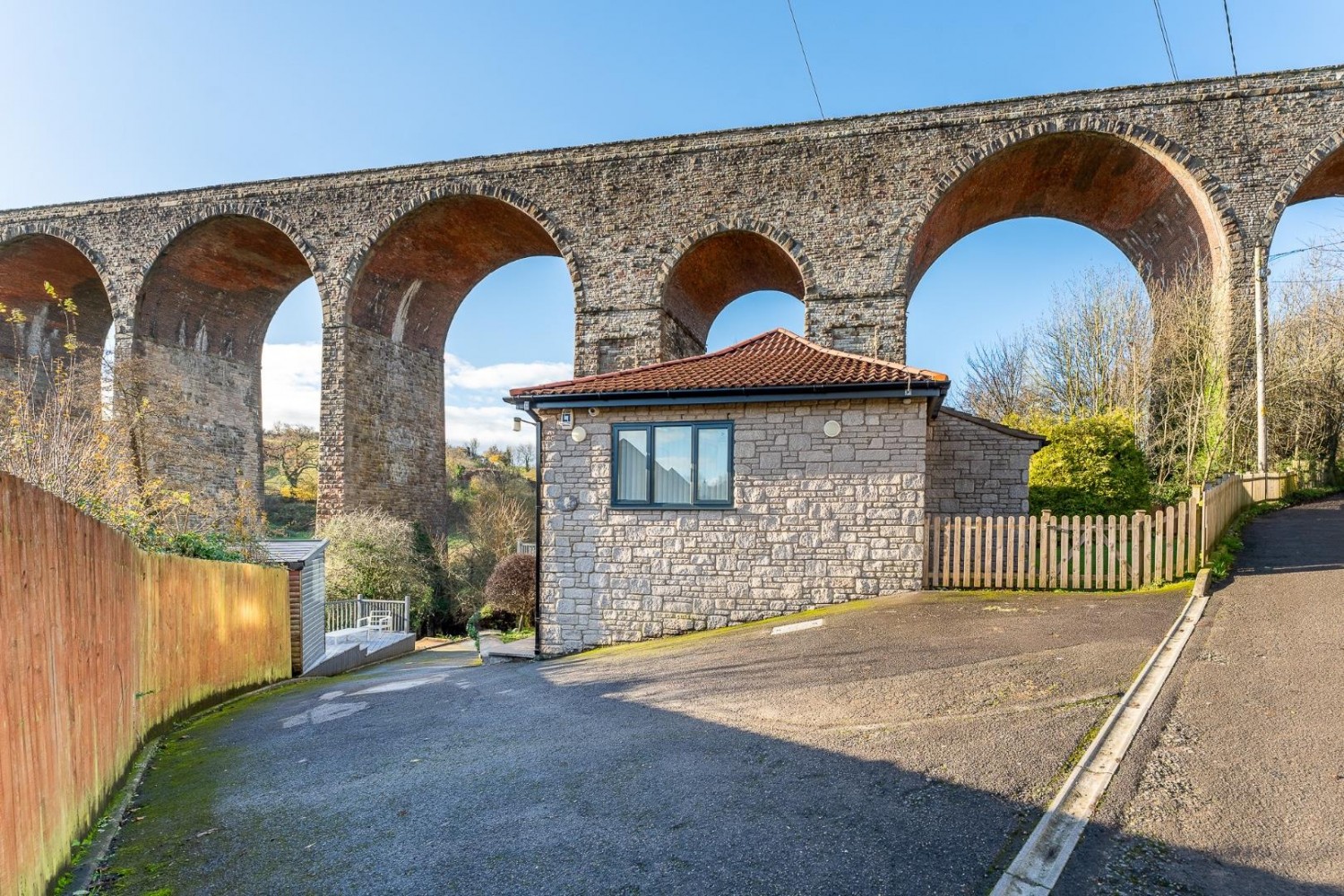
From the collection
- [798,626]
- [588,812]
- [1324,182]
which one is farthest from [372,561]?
[1324,182]

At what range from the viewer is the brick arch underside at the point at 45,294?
72.4 feet

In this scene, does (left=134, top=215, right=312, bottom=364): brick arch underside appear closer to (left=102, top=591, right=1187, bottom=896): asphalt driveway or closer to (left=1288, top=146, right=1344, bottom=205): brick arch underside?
(left=102, top=591, right=1187, bottom=896): asphalt driveway

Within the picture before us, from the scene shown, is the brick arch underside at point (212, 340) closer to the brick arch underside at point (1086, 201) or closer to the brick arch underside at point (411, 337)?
the brick arch underside at point (411, 337)

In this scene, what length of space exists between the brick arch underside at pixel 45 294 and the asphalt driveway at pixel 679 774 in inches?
878

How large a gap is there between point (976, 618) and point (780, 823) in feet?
16.0

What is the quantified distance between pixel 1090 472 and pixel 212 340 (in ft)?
79.8

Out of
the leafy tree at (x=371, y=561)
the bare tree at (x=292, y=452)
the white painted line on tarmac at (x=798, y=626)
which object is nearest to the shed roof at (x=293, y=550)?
the leafy tree at (x=371, y=561)

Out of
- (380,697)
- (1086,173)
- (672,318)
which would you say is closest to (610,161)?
(672,318)

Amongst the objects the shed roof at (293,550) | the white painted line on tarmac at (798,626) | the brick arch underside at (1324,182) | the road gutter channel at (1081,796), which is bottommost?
the white painted line on tarmac at (798,626)

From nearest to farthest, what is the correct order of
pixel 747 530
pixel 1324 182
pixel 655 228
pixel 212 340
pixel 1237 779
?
1. pixel 1237 779
2. pixel 747 530
3. pixel 1324 182
4. pixel 655 228
5. pixel 212 340

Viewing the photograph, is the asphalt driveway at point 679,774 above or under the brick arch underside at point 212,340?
under

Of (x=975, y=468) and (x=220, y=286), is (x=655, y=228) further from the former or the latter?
(x=220, y=286)

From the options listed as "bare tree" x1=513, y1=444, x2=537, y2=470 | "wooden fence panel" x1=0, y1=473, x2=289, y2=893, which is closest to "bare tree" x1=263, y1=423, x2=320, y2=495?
"bare tree" x1=513, y1=444, x2=537, y2=470

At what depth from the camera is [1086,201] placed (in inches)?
703
